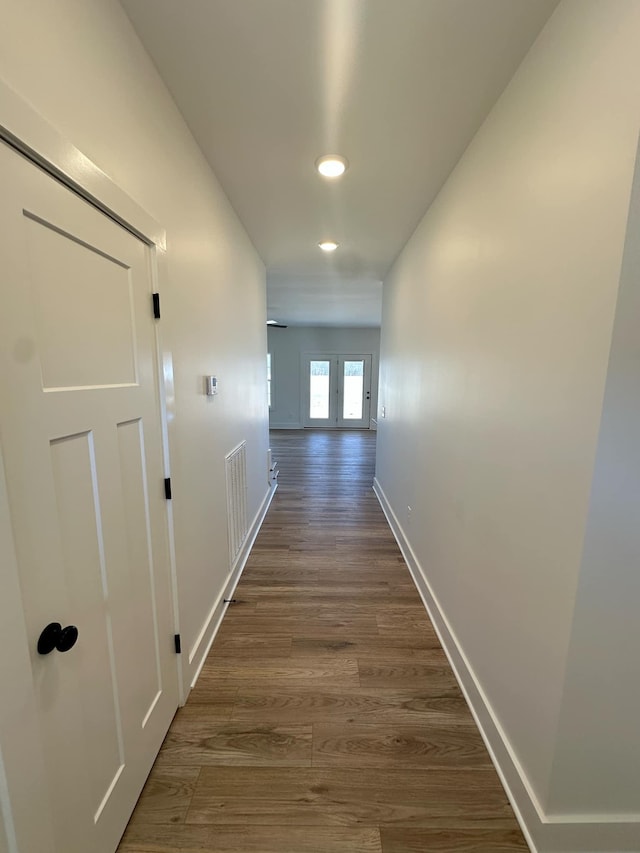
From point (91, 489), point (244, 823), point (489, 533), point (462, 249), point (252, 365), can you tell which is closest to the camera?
point (91, 489)

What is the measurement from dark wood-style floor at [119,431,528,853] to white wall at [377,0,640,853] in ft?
0.64

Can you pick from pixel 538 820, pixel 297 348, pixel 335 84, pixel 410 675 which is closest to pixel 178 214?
pixel 335 84

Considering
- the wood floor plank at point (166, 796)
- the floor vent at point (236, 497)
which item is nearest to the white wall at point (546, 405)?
the wood floor plank at point (166, 796)

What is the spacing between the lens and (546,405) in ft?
3.43

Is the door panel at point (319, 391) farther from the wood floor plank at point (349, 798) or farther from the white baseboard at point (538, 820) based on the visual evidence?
the wood floor plank at point (349, 798)

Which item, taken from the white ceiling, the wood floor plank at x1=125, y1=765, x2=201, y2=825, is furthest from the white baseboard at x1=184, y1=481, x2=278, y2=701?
the white ceiling

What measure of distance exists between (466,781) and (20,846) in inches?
54.2

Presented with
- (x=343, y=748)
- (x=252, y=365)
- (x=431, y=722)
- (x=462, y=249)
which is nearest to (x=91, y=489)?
(x=343, y=748)

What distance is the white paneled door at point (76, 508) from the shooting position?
2.25 ft

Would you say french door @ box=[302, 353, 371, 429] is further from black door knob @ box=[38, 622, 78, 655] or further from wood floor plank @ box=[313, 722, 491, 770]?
black door knob @ box=[38, 622, 78, 655]

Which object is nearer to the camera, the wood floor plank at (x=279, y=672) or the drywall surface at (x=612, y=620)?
the drywall surface at (x=612, y=620)

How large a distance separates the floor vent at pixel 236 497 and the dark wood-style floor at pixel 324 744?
0.32m

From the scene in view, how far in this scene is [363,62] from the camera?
48.0 inches

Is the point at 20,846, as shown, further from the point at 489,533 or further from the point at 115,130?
the point at 115,130
